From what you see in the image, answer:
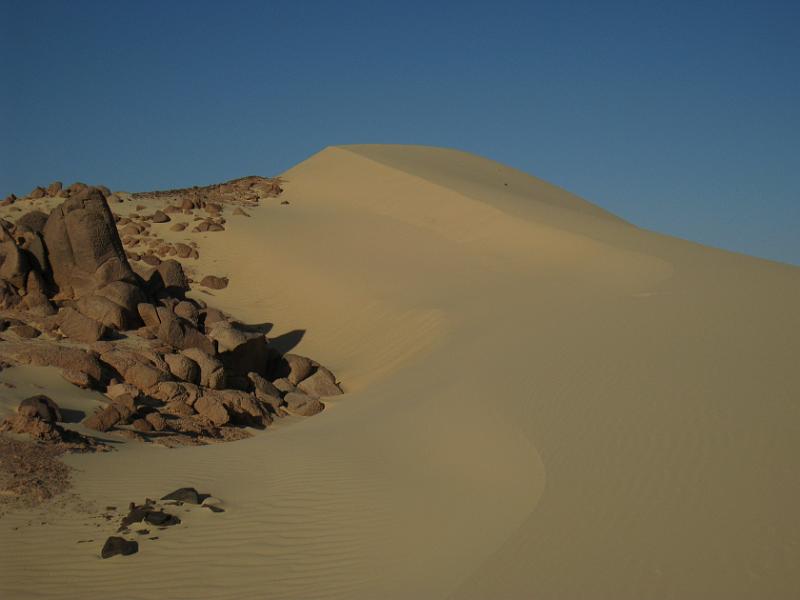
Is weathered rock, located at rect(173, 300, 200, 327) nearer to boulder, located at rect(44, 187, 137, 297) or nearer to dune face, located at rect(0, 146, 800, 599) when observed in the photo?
boulder, located at rect(44, 187, 137, 297)

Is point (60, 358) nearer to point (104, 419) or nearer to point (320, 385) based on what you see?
point (104, 419)

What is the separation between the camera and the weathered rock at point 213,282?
21.1m

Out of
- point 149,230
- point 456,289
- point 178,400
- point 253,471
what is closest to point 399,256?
point 456,289

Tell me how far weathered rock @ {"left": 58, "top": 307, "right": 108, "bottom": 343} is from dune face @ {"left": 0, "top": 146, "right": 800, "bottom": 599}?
1.91 meters

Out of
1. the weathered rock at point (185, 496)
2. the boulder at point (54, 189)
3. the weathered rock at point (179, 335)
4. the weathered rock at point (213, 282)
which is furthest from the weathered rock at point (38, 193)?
the weathered rock at point (185, 496)

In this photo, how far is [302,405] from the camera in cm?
1354

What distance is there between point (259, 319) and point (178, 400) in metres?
7.94

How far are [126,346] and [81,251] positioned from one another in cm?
342

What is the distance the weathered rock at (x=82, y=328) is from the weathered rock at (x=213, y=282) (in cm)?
803

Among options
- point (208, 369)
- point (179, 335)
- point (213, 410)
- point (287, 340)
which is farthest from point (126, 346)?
point (287, 340)

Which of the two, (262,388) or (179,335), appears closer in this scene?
(179,335)

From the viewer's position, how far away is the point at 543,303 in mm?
16000

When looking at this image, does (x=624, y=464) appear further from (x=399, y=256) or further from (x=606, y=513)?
(x=399, y=256)

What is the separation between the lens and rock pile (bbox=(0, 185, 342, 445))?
444 inches
